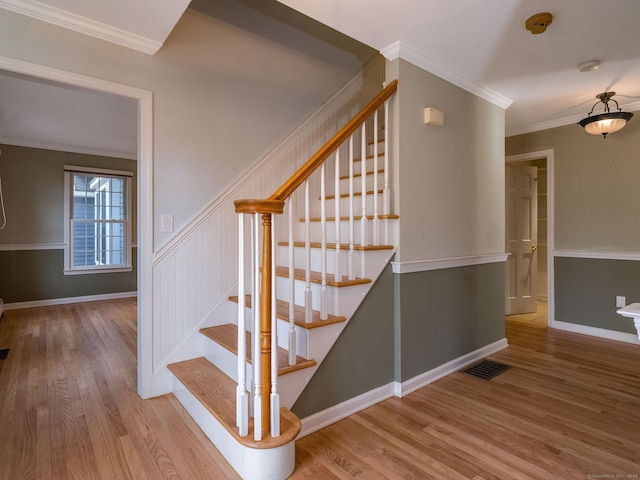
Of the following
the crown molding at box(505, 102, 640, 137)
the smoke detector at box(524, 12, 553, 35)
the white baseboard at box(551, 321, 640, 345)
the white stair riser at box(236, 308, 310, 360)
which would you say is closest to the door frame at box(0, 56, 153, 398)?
the white stair riser at box(236, 308, 310, 360)

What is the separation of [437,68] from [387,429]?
2.49 meters

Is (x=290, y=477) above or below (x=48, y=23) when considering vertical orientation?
below

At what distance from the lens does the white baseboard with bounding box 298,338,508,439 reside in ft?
6.44

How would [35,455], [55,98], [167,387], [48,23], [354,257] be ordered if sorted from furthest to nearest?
[55,98]
[167,387]
[354,257]
[48,23]
[35,455]

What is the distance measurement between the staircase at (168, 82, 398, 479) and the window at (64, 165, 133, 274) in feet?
13.6

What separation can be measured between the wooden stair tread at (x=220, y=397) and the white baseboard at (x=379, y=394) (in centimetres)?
31

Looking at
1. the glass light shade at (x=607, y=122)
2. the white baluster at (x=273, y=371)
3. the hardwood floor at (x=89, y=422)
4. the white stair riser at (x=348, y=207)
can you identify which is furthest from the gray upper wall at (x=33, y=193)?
the glass light shade at (x=607, y=122)

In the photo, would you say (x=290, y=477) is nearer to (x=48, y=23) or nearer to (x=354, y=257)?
(x=354, y=257)

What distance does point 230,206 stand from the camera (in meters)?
2.62

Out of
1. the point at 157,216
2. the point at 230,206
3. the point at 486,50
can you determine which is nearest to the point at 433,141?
the point at 486,50

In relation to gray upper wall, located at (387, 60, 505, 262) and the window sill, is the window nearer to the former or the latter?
the window sill

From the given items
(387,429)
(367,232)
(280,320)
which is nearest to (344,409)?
(387,429)

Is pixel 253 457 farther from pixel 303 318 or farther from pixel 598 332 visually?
pixel 598 332

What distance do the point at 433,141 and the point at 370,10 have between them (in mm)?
1011
